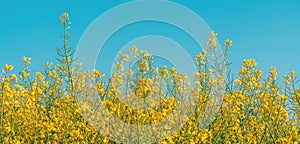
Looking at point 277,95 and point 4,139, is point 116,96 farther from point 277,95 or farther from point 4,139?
point 277,95

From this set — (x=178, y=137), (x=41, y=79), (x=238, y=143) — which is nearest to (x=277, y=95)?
(x=238, y=143)

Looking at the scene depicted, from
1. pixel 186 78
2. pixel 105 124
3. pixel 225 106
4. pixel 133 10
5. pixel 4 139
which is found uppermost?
pixel 133 10

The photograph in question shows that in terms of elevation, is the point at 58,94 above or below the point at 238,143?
above

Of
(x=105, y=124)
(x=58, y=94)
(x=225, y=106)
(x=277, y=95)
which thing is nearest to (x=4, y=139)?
(x=105, y=124)

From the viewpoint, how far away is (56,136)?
559 cm

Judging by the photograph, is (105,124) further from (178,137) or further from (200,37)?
(200,37)

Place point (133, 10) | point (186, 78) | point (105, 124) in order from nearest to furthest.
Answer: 1. point (105, 124)
2. point (186, 78)
3. point (133, 10)

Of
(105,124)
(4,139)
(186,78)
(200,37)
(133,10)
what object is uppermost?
(133,10)

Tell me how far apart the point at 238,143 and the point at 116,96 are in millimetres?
1672

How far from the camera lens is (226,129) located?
5918 mm

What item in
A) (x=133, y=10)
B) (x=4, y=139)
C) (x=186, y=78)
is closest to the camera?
(x=4, y=139)

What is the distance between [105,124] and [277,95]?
2.46 metres

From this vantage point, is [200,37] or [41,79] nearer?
[200,37]

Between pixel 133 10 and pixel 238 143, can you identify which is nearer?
pixel 238 143
